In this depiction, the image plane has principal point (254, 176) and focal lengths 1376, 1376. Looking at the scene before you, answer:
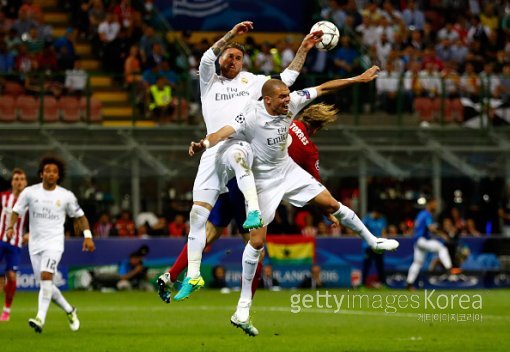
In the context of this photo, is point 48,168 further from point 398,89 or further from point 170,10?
point 170,10

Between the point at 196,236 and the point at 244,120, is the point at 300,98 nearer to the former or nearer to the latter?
the point at 244,120

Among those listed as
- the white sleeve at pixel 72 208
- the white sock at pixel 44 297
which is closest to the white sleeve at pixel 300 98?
the white sleeve at pixel 72 208

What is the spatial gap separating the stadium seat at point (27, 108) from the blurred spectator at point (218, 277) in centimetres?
535

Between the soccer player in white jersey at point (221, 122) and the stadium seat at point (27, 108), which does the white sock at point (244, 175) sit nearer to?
the soccer player in white jersey at point (221, 122)

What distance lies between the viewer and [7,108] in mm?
30969

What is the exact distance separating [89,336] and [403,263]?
1438 cm

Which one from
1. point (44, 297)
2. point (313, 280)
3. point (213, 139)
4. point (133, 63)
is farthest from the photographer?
point (133, 63)

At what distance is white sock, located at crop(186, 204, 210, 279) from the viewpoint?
16.1 meters

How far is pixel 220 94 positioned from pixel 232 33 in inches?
34.9

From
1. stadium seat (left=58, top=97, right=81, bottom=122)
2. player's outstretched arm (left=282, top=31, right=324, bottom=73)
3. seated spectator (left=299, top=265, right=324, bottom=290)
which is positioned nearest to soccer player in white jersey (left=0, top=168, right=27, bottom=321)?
player's outstretched arm (left=282, top=31, right=324, bottom=73)

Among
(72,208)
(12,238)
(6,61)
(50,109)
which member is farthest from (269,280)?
(72,208)

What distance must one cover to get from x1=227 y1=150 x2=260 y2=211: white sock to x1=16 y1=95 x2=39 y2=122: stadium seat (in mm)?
15940

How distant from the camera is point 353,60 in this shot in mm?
34719

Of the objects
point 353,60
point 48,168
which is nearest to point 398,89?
point 353,60
